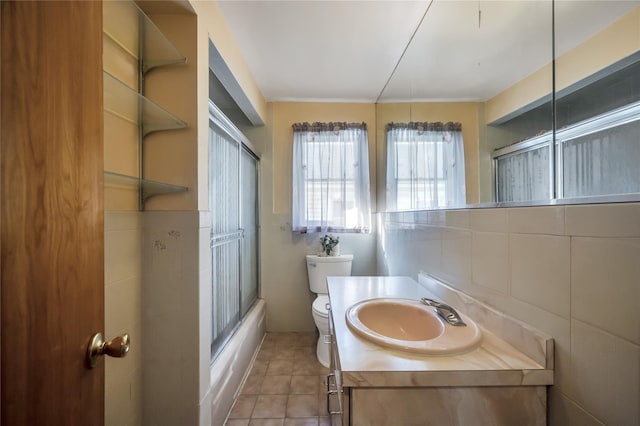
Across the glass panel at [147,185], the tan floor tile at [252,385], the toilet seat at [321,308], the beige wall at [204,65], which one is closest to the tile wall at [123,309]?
the glass panel at [147,185]

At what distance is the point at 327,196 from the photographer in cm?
238

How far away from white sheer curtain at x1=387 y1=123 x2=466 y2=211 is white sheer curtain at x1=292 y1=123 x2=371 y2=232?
332mm

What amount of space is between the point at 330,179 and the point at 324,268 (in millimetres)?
839

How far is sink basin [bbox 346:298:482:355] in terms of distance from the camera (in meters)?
0.73

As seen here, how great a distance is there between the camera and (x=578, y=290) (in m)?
0.60

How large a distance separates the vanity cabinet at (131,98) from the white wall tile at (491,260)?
126 centimetres

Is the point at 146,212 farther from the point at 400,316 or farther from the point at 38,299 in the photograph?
the point at 400,316

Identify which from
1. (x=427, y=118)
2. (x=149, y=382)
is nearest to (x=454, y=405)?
(x=149, y=382)

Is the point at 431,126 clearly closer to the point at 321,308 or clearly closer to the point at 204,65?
the point at 204,65

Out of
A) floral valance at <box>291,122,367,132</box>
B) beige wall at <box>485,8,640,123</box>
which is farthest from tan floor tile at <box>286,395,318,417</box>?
floral valance at <box>291,122,367,132</box>

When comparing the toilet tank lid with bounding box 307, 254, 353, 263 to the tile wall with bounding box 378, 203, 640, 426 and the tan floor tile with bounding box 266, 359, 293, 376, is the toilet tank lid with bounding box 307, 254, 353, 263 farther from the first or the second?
the tile wall with bounding box 378, 203, 640, 426

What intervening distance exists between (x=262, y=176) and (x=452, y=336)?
6.81ft

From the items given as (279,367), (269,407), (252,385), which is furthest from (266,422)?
(279,367)

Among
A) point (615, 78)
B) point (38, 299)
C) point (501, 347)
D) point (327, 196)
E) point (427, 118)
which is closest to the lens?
point (38, 299)
